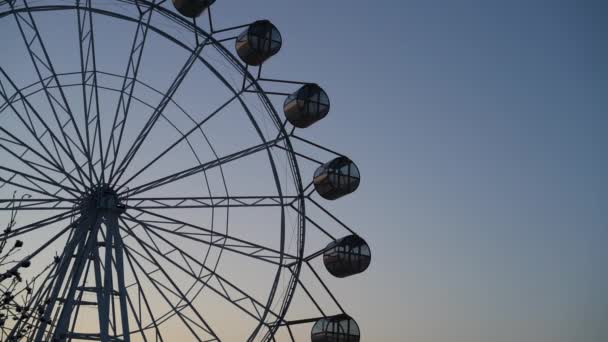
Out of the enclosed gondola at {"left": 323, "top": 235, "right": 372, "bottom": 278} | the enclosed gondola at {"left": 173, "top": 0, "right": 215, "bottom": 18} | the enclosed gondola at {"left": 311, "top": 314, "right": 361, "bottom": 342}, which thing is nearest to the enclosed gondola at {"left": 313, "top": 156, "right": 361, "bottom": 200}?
the enclosed gondola at {"left": 323, "top": 235, "right": 372, "bottom": 278}

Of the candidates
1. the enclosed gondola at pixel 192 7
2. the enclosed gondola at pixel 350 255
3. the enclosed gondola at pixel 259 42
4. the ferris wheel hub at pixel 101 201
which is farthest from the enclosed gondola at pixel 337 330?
the enclosed gondola at pixel 192 7

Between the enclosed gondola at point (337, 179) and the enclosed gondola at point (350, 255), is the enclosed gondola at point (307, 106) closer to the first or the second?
the enclosed gondola at point (337, 179)

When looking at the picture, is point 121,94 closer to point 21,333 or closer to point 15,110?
point 15,110

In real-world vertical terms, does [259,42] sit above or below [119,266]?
above

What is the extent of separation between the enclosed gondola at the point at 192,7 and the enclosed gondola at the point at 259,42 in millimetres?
1237

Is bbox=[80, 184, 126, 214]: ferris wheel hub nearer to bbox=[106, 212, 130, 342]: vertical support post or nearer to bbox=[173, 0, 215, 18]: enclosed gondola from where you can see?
bbox=[106, 212, 130, 342]: vertical support post

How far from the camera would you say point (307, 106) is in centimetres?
2092

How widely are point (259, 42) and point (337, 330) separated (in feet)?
25.6

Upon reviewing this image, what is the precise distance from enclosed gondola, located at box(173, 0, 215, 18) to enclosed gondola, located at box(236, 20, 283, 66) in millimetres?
1237

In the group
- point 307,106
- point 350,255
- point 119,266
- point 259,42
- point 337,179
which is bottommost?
point 119,266

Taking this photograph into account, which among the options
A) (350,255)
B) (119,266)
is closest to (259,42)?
(350,255)

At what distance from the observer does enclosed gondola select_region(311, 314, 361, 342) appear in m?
20.5

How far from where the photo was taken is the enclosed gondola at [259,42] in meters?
20.6

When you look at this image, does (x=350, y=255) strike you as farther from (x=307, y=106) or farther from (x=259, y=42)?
(x=259, y=42)
